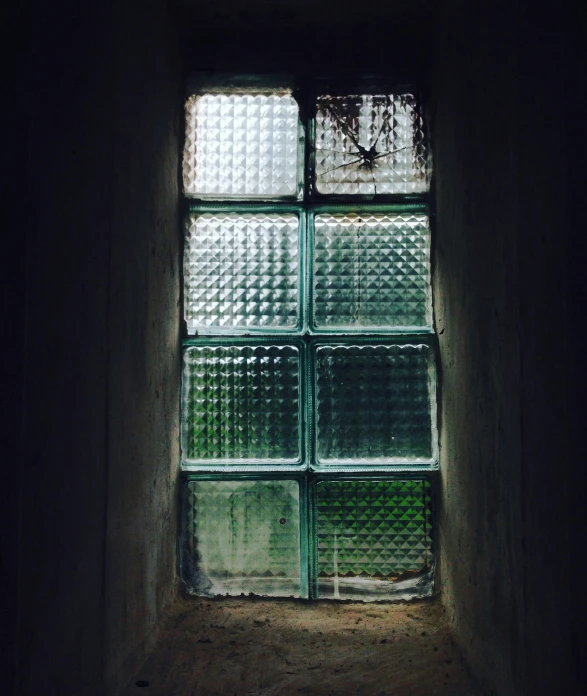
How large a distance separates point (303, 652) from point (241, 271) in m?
1.30

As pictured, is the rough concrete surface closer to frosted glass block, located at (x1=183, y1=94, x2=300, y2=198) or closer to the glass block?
the glass block

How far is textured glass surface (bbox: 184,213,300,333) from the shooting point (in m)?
2.32

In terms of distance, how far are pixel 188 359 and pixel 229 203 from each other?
0.60 m

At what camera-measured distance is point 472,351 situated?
176 centimetres

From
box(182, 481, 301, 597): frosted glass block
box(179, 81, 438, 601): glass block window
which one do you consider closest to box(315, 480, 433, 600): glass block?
box(179, 81, 438, 601): glass block window

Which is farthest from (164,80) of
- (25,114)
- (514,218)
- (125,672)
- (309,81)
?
(125,672)

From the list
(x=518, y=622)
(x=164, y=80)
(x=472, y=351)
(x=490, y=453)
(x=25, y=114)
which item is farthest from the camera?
(x=164, y=80)

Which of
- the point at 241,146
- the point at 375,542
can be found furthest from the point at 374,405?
the point at 241,146

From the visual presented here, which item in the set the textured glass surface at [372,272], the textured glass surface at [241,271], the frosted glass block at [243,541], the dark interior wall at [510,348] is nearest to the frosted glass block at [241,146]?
the textured glass surface at [241,271]

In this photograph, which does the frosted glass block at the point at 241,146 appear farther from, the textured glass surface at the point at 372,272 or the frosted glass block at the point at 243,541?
the frosted glass block at the point at 243,541

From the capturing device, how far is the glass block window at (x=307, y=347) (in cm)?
226

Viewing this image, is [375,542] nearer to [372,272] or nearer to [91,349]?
[372,272]

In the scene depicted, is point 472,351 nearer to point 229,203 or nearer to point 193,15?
point 229,203

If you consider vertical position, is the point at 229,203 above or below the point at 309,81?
below
